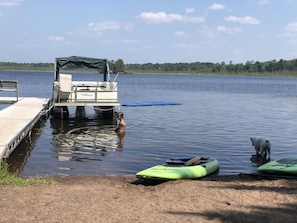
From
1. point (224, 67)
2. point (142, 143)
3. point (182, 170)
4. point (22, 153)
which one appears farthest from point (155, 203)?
point (224, 67)

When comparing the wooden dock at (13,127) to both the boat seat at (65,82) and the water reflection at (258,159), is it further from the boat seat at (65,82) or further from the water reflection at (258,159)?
the water reflection at (258,159)

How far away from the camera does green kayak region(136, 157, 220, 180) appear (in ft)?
27.4

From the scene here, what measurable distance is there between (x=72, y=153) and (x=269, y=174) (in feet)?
19.7

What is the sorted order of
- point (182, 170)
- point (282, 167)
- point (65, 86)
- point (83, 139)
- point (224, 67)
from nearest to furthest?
point (182, 170) < point (282, 167) < point (83, 139) < point (65, 86) < point (224, 67)

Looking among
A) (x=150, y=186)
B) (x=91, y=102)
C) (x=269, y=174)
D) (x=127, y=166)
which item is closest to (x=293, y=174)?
(x=269, y=174)

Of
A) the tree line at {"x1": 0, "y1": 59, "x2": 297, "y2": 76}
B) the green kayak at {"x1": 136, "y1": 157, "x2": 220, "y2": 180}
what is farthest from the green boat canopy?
the tree line at {"x1": 0, "y1": 59, "x2": 297, "y2": 76}

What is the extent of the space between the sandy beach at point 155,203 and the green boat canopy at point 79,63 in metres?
14.7

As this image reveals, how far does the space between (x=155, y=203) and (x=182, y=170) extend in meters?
2.77

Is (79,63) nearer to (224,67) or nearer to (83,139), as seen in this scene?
(83,139)

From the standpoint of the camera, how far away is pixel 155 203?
19.9ft

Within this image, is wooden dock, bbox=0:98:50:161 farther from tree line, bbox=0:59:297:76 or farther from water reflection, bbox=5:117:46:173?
tree line, bbox=0:59:297:76

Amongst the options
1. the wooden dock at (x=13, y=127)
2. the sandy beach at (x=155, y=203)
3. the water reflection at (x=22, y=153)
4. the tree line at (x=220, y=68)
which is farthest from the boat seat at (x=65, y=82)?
the tree line at (x=220, y=68)

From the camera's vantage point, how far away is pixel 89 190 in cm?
686

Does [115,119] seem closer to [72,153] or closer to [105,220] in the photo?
[72,153]
